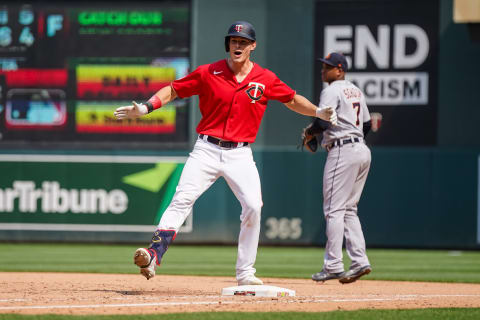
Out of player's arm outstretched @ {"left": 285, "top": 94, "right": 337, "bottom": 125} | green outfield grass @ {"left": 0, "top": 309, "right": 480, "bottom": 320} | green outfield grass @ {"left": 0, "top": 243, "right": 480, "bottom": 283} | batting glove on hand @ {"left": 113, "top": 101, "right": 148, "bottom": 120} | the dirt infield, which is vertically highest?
player's arm outstretched @ {"left": 285, "top": 94, "right": 337, "bottom": 125}

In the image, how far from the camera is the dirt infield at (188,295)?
513cm

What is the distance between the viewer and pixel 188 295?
5.92 m

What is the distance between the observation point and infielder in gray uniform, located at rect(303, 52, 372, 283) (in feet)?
23.4

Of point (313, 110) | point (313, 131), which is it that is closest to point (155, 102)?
point (313, 110)

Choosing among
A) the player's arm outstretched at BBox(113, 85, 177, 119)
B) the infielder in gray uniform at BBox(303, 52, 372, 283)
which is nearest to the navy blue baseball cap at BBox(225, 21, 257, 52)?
the player's arm outstretched at BBox(113, 85, 177, 119)

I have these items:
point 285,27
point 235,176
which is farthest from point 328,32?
point 235,176

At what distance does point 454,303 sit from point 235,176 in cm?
170

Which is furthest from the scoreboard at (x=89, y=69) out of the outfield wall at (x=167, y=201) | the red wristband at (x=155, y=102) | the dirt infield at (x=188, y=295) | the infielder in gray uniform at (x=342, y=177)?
the red wristband at (x=155, y=102)

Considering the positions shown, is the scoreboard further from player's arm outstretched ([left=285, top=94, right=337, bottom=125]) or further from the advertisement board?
player's arm outstretched ([left=285, top=94, right=337, bottom=125])

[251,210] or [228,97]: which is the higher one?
[228,97]

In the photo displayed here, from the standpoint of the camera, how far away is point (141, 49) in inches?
516

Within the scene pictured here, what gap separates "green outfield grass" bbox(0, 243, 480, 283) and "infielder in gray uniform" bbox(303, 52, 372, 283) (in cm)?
111

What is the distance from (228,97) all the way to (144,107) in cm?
59

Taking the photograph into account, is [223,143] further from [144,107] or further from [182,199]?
[144,107]
